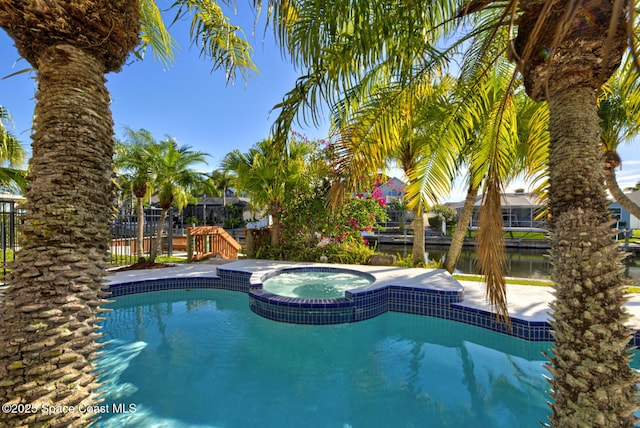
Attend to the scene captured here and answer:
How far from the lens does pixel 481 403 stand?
341 cm

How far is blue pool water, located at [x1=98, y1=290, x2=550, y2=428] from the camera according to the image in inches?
125

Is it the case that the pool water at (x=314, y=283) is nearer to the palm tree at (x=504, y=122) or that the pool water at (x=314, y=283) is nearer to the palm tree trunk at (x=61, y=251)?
the palm tree at (x=504, y=122)

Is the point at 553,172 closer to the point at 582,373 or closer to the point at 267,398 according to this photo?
the point at 582,373

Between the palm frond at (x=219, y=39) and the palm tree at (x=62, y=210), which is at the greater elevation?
the palm frond at (x=219, y=39)

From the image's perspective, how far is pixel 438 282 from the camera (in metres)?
6.58

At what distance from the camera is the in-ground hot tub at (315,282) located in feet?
23.0

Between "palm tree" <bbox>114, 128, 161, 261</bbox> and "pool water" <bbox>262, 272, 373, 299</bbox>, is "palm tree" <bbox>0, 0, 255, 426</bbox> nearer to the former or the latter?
"pool water" <bbox>262, 272, 373, 299</bbox>

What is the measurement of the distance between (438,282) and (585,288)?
4.91 metres

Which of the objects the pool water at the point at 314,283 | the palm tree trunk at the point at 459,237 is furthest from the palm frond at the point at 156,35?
the palm tree trunk at the point at 459,237

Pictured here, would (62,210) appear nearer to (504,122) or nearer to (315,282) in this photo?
(504,122)

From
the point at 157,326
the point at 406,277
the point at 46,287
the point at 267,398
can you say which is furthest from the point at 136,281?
the point at 406,277

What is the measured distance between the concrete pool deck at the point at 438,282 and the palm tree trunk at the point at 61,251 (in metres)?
2.15

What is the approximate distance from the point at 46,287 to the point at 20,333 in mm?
306

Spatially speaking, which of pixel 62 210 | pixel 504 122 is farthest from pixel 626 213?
pixel 62 210
